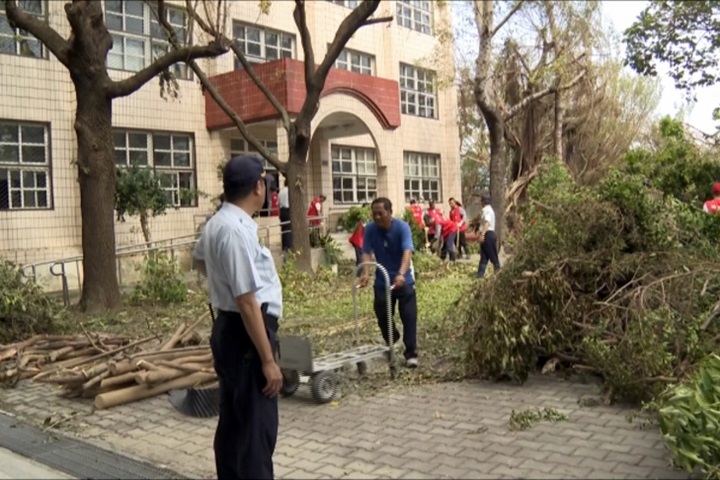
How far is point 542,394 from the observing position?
6.11 metres

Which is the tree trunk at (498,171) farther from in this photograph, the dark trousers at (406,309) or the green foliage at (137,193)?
the dark trousers at (406,309)

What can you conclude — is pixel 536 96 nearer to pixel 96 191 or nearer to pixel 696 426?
pixel 96 191

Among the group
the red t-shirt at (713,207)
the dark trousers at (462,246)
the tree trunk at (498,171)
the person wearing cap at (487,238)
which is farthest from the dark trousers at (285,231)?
the red t-shirt at (713,207)

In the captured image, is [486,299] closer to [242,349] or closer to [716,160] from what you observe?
[242,349]

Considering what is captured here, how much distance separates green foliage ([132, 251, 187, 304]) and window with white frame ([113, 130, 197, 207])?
13.3 feet

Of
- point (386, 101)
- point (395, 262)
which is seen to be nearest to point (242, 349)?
point (395, 262)

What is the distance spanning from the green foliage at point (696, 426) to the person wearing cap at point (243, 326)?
235 centimetres

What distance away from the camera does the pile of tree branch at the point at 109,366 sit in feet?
21.2

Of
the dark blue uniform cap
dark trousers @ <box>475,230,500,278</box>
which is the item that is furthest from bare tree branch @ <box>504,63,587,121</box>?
the dark blue uniform cap

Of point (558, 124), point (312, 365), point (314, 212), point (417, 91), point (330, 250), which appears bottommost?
point (312, 365)

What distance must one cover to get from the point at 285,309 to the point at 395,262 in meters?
5.18

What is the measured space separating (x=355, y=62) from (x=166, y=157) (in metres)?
8.17

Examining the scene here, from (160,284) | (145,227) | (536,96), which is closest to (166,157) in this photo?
(145,227)

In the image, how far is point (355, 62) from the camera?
23.5 m
